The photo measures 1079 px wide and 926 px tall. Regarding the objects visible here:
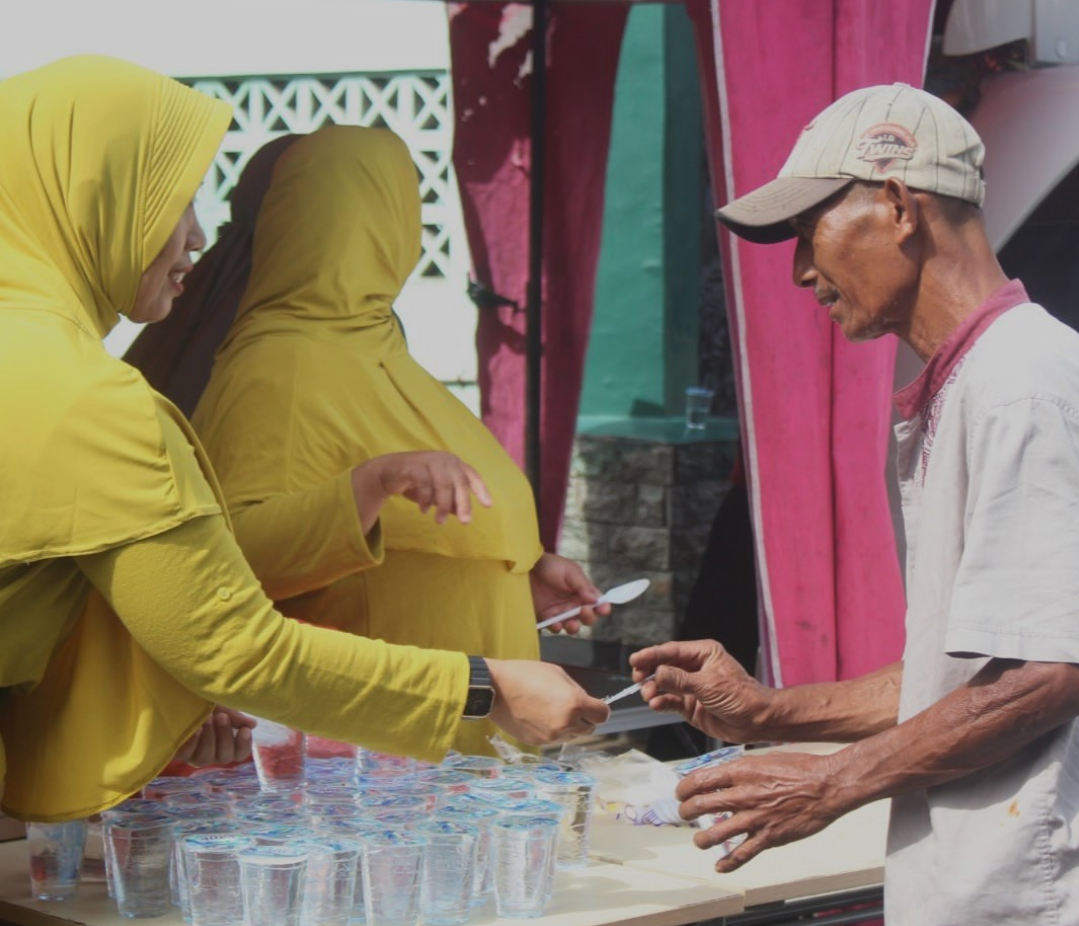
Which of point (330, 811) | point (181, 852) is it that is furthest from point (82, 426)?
point (330, 811)

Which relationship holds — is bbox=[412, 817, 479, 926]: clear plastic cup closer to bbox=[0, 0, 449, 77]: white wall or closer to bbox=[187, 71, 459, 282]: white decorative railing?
bbox=[187, 71, 459, 282]: white decorative railing

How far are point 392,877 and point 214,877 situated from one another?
0.22 m

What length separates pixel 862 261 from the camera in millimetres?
1906

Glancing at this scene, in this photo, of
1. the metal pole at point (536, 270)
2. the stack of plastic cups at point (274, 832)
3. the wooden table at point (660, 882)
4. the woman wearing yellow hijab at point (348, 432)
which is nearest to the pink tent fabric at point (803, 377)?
the woman wearing yellow hijab at point (348, 432)

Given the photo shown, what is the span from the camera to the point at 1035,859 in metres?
1.72

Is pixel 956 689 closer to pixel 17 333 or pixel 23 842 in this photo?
pixel 17 333

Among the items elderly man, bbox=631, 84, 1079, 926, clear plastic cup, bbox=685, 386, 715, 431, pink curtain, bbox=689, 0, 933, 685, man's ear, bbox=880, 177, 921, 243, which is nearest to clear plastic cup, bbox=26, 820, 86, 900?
elderly man, bbox=631, 84, 1079, 926

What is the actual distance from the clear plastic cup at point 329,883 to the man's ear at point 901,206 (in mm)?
1000

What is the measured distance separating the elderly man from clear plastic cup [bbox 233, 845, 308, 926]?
0.48 metres

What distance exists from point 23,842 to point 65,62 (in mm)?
1181

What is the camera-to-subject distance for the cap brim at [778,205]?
190 cm

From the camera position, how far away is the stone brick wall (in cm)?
623

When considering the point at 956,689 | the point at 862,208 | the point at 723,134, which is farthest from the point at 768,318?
the point at 956,689

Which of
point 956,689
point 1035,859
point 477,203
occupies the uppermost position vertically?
point 477,203
